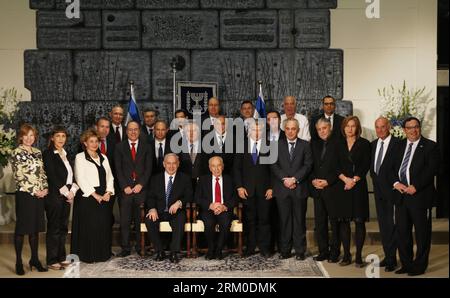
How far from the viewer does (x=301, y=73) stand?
898 centimetres

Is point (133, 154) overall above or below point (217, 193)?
above

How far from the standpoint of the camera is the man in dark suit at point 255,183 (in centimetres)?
695

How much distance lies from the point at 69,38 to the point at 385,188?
5.09 meters

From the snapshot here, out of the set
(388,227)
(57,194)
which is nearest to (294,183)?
(388,227)

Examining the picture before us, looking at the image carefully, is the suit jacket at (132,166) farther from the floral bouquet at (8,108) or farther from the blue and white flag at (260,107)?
the floral bouquet at (8,108)

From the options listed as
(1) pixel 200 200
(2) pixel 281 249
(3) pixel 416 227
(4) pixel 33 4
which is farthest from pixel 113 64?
(3) pixel 416 227

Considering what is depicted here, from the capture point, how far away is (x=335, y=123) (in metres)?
7.78

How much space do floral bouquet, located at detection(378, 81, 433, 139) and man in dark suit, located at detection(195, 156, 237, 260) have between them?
8.06 ft

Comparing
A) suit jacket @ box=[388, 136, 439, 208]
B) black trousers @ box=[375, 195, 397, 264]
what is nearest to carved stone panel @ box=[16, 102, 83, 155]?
black trousers @ box=[375, 195, 397, 264]

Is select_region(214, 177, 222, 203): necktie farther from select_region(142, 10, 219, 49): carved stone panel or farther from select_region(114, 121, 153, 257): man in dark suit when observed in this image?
select_region(142, 10, 219, 49): carved stone panel

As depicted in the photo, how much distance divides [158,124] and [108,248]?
1492 mm

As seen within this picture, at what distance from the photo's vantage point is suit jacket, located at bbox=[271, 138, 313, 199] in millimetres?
6816

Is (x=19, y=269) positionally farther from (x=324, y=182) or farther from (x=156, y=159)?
(x=324, y=182)

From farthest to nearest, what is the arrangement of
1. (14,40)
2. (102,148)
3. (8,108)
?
(14,40)
(8,108)
(102,148)
